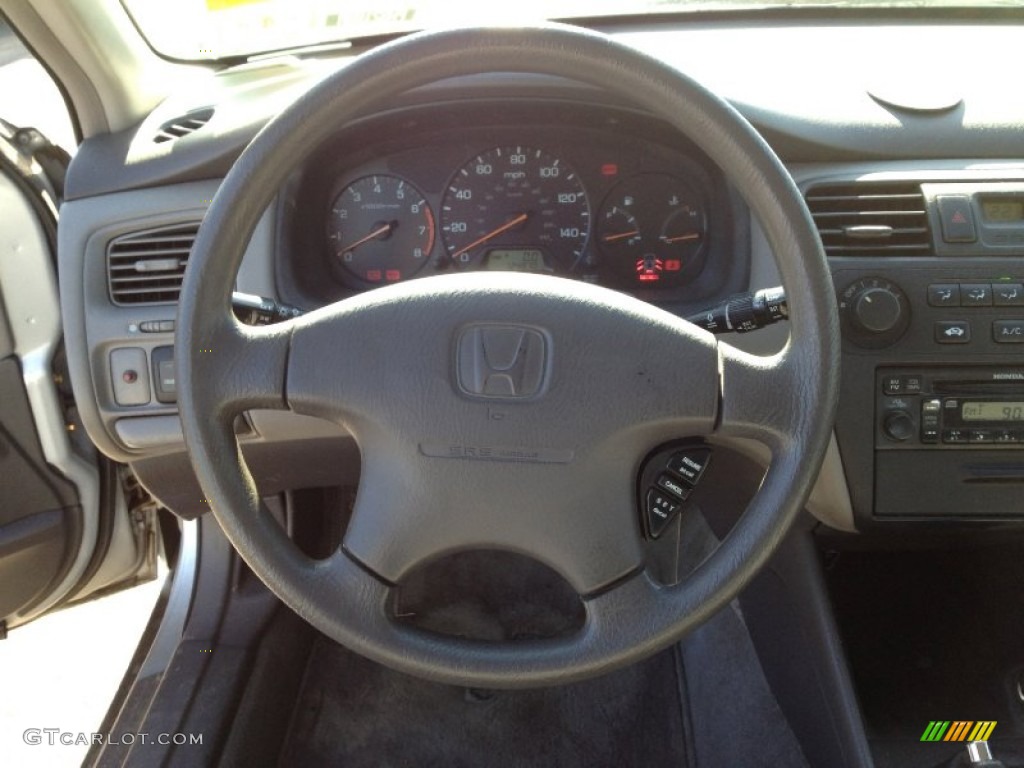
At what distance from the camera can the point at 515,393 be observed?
1.08 meters

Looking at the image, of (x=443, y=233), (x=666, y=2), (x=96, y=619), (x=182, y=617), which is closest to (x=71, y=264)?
(x=443, y=233)

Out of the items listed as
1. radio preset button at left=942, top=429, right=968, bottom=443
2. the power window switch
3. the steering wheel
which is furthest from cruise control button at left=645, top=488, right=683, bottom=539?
the power window switch

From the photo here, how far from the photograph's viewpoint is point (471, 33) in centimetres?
105

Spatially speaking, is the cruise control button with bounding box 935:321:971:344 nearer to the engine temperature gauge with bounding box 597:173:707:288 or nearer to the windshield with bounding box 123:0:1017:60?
the engine temperature gauge with bounding box 597:173:707:288

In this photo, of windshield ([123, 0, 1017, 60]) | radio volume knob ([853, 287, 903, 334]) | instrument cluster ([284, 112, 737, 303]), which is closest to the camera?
radio volume knob ([853, 287, 903, 334])

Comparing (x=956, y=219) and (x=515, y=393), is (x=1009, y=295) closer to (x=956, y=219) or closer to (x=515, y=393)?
Result: (x=956, y=219)

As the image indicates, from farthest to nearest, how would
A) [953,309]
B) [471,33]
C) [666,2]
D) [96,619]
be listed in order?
[96,619] → [666,2] → [953,309] → [471,33]

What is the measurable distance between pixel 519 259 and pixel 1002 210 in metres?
0.74

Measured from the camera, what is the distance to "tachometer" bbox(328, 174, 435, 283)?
1.61 metres

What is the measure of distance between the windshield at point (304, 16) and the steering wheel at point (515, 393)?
2.69 feet

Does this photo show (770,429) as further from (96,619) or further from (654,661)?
(96,619)

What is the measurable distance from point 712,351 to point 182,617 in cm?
136
